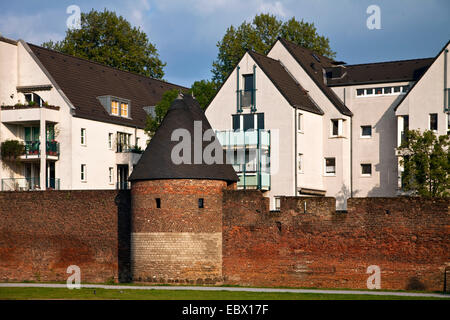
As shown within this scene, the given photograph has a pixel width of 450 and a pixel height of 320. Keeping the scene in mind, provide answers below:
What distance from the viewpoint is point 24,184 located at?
49.5m

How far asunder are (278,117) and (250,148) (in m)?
2.22

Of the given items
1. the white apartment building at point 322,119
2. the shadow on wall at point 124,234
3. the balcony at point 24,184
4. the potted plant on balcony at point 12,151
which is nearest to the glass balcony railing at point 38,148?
the potted plant on balcony at point 12,151

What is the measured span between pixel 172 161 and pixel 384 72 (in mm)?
18383

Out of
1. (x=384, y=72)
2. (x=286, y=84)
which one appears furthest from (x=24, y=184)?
(x=384, y=72)

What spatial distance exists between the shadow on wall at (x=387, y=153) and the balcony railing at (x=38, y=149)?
16758 mm

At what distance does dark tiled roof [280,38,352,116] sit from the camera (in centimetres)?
5075

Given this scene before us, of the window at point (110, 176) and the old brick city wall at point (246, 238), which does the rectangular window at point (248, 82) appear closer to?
the window at point (110, 176)

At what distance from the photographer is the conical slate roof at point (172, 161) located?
122 ft

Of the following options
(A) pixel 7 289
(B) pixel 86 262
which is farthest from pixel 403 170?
(A) pixel 7 289

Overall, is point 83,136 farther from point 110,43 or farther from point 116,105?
point 110,43
